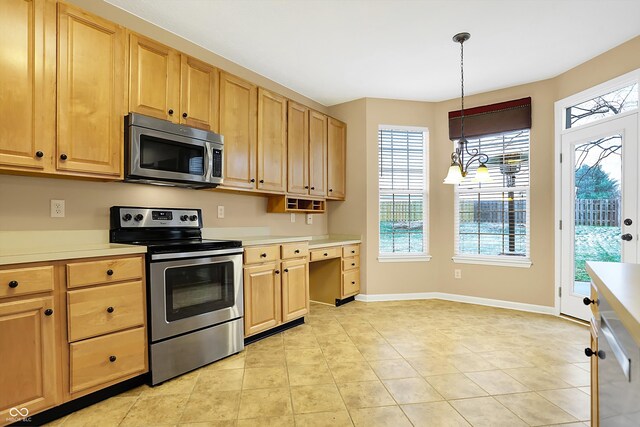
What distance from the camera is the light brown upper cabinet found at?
2332 mm

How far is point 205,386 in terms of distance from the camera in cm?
212

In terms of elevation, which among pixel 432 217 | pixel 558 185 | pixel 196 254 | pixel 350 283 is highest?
pixel 558 185

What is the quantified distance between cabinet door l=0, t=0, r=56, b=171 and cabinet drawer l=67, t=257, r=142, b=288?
63 centimetres

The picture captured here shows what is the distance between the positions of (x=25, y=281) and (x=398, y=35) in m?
3.07

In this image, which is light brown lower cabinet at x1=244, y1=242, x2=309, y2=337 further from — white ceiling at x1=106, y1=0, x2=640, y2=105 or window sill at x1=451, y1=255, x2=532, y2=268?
window sill at x1=451, y1=255, x2=532, y2=268

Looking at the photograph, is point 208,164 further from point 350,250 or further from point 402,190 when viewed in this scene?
point 402,190

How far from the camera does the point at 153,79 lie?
2.42 m

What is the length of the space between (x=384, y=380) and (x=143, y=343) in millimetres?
1568

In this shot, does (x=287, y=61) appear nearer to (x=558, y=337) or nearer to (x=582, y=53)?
(x=582, y=53)

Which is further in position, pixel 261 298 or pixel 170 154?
pixel 261 298

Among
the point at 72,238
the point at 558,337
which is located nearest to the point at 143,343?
the point at 72,238

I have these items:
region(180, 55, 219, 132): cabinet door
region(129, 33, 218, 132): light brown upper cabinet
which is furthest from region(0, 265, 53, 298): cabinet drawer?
region(180, 55, 219, 132): cabinet door

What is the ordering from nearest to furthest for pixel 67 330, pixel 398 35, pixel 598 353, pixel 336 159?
pixel 598 353, pixel 67 330, pixel 398 35, pixel 336 159

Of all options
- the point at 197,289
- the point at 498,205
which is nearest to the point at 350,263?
the point at 498,205
